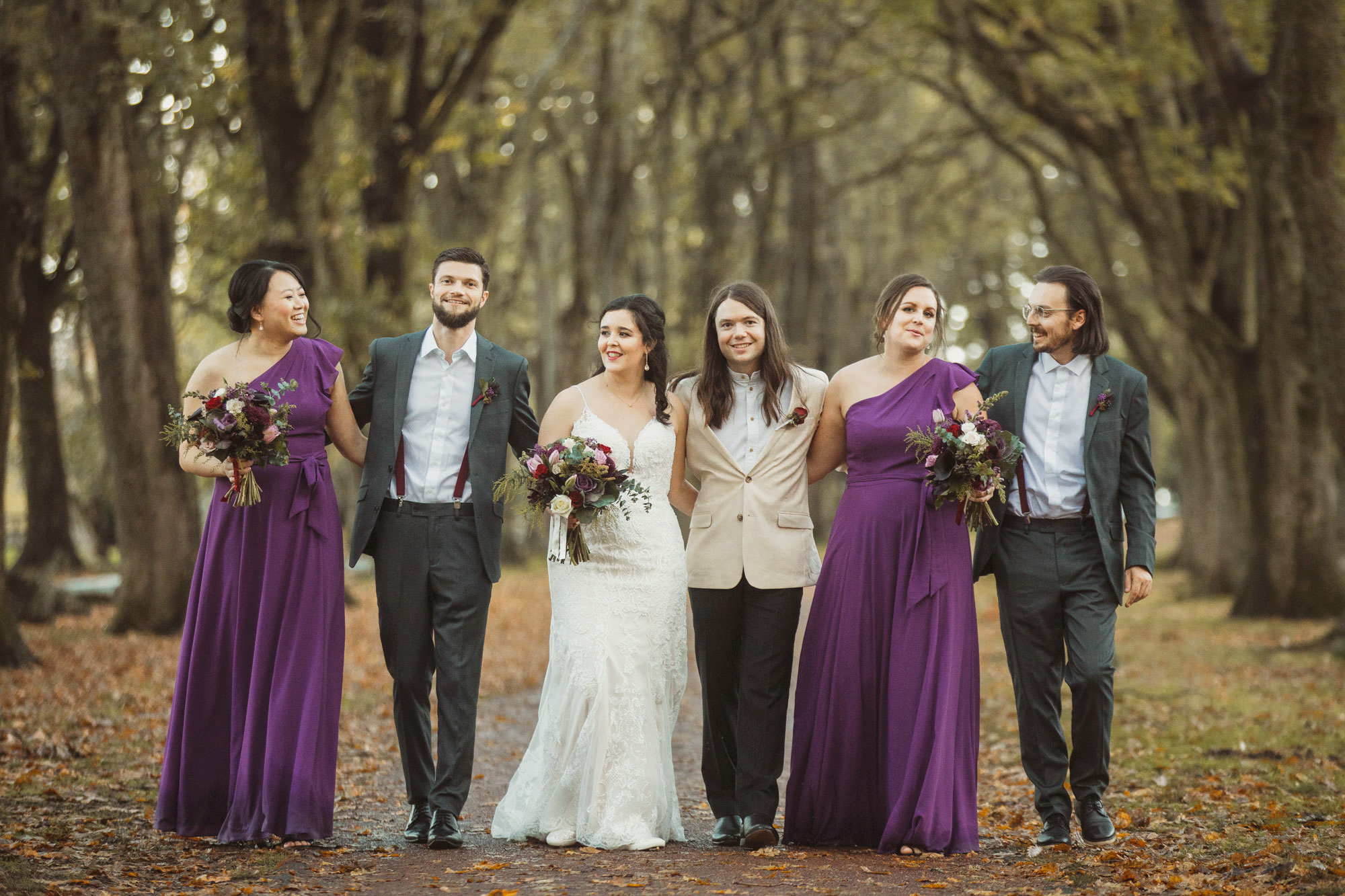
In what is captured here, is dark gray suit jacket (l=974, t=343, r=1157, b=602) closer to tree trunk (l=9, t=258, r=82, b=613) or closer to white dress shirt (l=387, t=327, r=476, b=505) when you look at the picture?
white dress shirt (l=387, t=327, r=476, b=505)

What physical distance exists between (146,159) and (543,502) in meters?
9.62

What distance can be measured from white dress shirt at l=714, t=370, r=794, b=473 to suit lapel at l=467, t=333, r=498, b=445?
114 centimetres

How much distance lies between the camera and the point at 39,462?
696 inches

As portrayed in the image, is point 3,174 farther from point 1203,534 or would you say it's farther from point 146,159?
point 1203,534

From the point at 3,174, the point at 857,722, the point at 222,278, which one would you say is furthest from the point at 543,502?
the point at 222,278

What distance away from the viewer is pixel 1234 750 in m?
8.90

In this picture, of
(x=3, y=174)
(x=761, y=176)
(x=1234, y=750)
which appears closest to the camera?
(x=1234, y=750)

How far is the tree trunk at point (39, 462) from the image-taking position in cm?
1659

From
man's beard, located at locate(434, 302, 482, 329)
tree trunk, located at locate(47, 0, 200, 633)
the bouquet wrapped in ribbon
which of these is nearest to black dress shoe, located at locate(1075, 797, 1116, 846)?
man's beard, located at locate(434, 302, 482, 329)

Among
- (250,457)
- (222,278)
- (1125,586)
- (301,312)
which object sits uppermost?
(222,278)

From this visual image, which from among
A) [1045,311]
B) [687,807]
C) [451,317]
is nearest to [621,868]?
[687,807]

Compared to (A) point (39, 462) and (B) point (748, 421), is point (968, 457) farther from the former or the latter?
(A) point (39, 462)

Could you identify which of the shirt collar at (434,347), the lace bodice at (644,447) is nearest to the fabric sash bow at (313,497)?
the shirt collar at (434,347)

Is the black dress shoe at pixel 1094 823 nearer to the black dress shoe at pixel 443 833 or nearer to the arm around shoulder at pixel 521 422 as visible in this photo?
the black dress shoe at pixel 443 833
